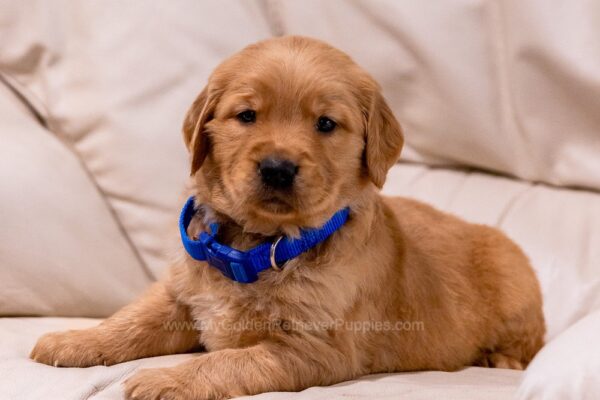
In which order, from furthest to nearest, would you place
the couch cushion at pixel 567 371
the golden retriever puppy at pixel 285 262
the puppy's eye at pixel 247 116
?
the puppy's eye at pixel 247 116 → the golden retriever puppy at pixel 285 262 → the couch cushion at pixel 567 371

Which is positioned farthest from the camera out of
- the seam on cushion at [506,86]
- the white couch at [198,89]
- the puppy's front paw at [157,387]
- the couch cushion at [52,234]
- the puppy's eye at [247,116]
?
the seam on cushion at [506,86]

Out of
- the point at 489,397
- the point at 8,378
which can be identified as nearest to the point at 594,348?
the point at 489,397

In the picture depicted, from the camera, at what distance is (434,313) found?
2730 millimetres

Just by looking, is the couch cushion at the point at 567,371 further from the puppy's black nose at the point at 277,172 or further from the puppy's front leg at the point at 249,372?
the puppy's black nose at the point at 277,172

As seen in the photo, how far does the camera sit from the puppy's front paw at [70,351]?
2430mm

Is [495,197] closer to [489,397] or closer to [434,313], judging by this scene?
[434,313]

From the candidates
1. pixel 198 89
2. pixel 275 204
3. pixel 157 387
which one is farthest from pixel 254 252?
pixel 198 89

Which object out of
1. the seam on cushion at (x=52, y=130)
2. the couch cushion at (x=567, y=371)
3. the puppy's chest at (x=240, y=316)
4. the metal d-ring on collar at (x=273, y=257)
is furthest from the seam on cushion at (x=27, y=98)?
the couch cushion at (x=567, y=371)

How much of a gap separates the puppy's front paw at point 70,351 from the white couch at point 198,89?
55cm

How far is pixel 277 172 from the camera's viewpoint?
2191mm

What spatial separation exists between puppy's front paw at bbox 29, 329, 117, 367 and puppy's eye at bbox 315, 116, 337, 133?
902mm

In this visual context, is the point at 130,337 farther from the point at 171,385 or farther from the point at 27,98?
the point at 27,98

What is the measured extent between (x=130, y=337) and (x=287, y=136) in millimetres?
789

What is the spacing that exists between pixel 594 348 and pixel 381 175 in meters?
0.84
